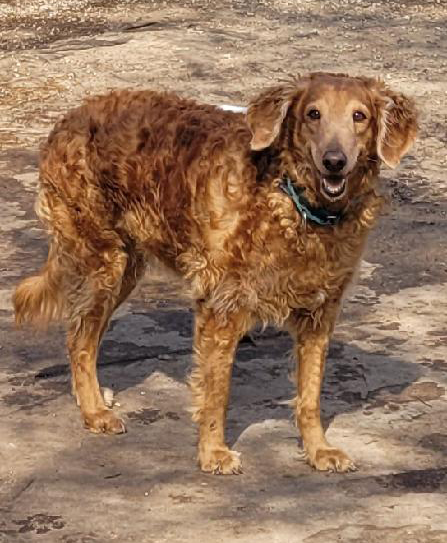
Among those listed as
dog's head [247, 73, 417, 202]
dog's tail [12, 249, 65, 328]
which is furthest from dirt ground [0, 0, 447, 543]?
dog's head [247, 73, 417, 202]

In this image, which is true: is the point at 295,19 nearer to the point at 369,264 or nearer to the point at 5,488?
the point at 369,264

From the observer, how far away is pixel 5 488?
5812 mm

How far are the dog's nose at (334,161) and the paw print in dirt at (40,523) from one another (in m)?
1.79

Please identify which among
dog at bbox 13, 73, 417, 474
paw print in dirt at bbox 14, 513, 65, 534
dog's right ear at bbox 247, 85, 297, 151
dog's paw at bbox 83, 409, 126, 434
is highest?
dog's right ear at bbox 247, 85, 297, 151

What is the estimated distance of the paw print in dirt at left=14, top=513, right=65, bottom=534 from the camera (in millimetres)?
5457

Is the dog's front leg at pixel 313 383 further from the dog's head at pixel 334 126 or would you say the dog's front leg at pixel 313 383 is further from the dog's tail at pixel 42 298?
the dog's tail at pixel 42 298

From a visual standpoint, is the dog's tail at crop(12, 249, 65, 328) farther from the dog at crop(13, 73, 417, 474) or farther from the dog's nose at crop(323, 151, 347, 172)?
the dog's nose at crop(323, 151, 347, 172)

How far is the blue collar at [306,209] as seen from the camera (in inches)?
228

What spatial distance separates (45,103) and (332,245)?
6.90 meters

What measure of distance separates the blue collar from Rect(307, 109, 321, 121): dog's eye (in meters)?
0.28

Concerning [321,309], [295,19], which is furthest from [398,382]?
[295,19]

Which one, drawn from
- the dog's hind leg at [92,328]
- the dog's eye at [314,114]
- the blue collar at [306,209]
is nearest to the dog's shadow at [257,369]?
the dog's hind leg at [92,328]

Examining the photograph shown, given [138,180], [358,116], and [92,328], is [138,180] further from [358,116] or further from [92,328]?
[358,116]

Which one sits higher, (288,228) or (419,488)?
(288,228)
